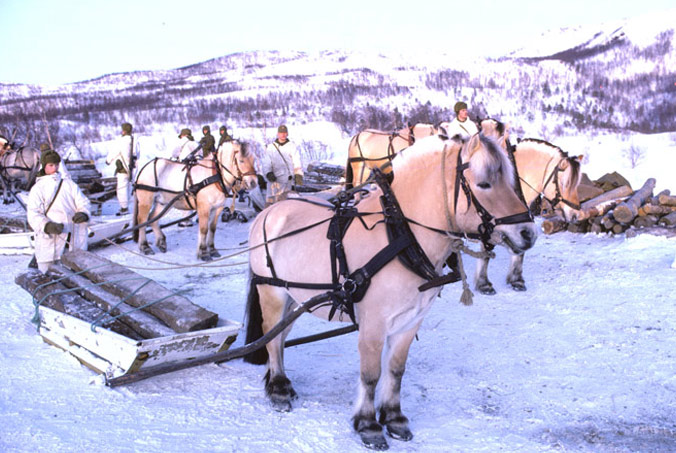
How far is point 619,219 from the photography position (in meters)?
8.70

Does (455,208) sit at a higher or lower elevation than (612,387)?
higher

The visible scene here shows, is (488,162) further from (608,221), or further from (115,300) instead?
(608,221)

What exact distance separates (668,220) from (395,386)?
704cm

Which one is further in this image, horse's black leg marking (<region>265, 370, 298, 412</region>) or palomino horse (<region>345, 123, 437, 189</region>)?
palomino horse (<region>345, 123, 437, 189</region>)

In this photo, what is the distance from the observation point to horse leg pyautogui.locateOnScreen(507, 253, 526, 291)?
6.83 meters

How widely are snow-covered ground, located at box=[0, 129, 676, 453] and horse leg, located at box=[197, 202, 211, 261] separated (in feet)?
7.84

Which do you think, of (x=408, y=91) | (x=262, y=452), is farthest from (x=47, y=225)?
(x=408, y=91)

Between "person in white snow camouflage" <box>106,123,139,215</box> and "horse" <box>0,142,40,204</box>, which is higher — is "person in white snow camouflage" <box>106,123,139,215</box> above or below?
above

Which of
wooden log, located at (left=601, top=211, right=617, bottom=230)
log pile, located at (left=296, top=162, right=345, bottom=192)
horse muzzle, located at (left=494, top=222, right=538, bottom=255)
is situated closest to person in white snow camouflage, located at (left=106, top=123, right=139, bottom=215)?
log pile, located at (left=296, top=162, right=345, bottom=192)

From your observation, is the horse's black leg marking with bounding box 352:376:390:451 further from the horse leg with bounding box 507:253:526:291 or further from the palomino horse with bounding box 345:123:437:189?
the palomino horse with bounding box 345:123:437:189

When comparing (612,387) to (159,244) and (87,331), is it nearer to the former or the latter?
(87,331)

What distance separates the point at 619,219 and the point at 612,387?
5450 millimetres

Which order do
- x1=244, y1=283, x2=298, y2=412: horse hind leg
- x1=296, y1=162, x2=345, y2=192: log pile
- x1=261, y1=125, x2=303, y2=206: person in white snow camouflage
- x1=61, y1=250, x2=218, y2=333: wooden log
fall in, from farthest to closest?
x1=296, y1=162, x2=345, y2=192: log pile
x1=261, y1=125, x2=303, y2=206: person in white snow camouflage
x1=61, y1=250, x2=218, y2=333: wooden log
x1=244, y1=283, x2=298, y2=412: horse hind leg

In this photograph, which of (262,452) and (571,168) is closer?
(262,452)
